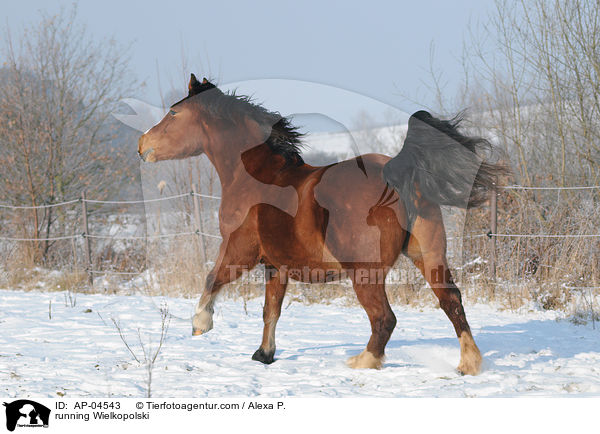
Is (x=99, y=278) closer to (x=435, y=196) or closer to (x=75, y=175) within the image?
(x=75, y=175)

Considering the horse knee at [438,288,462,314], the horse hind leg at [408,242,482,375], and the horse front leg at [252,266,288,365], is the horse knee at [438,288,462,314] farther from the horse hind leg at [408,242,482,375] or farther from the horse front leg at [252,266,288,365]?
the horse front leg at [252,266,288,365]

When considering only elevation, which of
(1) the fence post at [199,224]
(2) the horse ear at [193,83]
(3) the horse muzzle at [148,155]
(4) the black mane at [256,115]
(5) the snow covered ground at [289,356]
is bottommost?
(5) the snow covered ground at [289,356]

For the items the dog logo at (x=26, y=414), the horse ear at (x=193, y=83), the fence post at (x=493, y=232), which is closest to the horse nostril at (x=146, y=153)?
the horse ear at (x=193, y=83)

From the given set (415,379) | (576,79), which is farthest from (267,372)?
(576,79)

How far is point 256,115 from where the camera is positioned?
4.33 metres

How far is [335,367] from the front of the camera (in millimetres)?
4285

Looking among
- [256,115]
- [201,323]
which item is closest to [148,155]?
[256,115]

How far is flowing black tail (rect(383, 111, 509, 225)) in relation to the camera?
3836 millimetres

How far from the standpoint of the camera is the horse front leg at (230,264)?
13.3 ft

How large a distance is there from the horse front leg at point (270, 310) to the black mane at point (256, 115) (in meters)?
0.92

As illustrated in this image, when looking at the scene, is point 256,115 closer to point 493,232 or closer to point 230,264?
point 230,264

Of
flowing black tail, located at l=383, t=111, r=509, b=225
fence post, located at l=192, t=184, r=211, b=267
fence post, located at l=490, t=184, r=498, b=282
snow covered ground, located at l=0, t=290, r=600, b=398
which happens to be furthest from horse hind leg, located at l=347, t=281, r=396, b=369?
fence post, located at l=192, t=184, r=211, b=267

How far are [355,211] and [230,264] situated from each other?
0.97 m

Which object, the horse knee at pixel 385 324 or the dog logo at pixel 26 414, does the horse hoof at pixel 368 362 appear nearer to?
the horse knee at pixel 385 324
